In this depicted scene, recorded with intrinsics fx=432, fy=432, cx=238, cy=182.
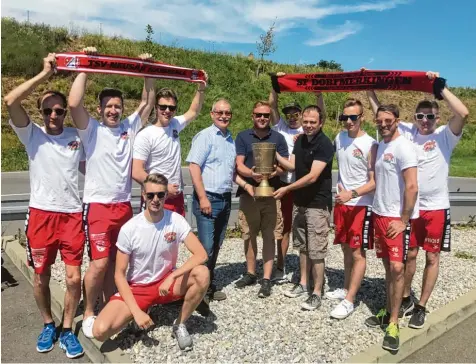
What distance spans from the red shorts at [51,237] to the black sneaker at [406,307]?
143 inches

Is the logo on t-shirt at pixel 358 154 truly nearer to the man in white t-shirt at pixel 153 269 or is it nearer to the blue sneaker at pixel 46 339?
the man in white t-shirt at pixel 153 269

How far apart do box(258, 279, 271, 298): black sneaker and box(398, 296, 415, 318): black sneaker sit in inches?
62.0

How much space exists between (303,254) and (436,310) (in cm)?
170

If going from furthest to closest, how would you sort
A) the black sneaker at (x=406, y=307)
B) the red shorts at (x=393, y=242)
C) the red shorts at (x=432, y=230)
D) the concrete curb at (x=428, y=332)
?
the black sneaker at (x=406, y=307)
the red shorts at (x=432, y=230)
the red shorts at (x=393, y=242)
the concrete curb at (x=428, y=332)

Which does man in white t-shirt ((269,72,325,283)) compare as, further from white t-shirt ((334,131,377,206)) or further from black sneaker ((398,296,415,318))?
black sneaker ((398,296,415,318))

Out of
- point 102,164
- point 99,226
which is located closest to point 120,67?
point 102,164

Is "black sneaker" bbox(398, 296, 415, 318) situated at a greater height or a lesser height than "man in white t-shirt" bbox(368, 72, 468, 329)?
lesser

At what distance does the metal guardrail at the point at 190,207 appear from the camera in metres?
7.47

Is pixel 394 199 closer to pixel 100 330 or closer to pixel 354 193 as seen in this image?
pixel 354 193

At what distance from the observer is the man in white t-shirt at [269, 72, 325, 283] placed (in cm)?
596

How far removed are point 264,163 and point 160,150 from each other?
1.29 metres

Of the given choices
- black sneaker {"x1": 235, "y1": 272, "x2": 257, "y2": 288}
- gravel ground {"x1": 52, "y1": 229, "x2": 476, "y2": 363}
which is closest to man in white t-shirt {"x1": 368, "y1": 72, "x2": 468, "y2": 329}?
gravel ground {"x1": 52, "y1": 229, "x2": 476, "y2": 363}

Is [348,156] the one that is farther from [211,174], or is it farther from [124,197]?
[124,197]

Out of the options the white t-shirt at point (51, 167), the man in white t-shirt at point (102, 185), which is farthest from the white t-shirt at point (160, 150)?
the white t-shirt at point (51, 167)
